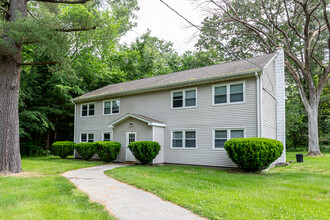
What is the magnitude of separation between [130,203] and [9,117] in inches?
274

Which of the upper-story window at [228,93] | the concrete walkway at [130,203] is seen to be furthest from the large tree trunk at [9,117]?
the upper-story window at [228,93]

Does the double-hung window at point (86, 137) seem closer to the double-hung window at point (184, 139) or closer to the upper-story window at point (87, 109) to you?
the upper-story window at point (87, 109)

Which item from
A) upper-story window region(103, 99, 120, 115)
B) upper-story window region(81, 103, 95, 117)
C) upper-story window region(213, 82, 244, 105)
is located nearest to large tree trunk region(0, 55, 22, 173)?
upper-story window region(103, 99, 120, 115)

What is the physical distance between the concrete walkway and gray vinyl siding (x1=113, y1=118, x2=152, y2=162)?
5.75 m

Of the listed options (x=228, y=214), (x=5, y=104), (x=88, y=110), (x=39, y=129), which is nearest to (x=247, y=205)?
(x=228, y=214)

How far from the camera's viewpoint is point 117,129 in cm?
1445

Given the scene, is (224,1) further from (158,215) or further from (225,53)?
(158,215)

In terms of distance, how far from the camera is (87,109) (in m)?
17.6

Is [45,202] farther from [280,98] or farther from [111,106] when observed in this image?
[280,98]

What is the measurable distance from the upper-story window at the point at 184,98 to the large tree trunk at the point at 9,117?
760cm

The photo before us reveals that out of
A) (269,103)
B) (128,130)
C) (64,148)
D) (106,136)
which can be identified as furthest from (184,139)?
(64,148)

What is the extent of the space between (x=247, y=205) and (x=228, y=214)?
0.77m

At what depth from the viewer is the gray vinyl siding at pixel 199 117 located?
10.6 meters

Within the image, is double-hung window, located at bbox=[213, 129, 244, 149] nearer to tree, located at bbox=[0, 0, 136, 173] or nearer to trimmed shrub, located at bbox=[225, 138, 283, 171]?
trimmed shrub, located at bbox=[225, 138, 283, 171]
